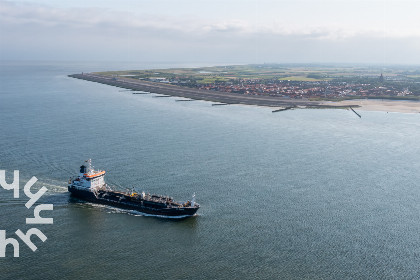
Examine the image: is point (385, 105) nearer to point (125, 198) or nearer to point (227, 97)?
point (227, 97)

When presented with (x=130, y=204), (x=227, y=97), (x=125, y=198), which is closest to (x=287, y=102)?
(x=227, y=97)

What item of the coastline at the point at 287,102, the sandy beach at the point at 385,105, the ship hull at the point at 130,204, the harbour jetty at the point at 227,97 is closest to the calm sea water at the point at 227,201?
the ship hull at the point at 130,204

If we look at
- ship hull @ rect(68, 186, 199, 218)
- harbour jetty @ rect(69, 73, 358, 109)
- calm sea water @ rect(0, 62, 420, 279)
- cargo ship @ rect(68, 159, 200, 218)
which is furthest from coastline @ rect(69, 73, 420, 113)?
ship hull @ rect(68, 186, 199, 218)

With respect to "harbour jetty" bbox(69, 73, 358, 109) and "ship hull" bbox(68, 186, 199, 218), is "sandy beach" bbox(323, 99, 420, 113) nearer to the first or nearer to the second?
"harbour jetty" bbox(69, 73, 358, 109)

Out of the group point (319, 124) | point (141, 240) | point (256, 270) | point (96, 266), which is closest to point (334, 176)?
point (256, 270)

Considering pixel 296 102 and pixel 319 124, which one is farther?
pixel 296 102

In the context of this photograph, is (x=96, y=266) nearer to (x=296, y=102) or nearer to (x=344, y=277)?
(x=344, y=277)

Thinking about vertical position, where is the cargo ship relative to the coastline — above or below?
below
